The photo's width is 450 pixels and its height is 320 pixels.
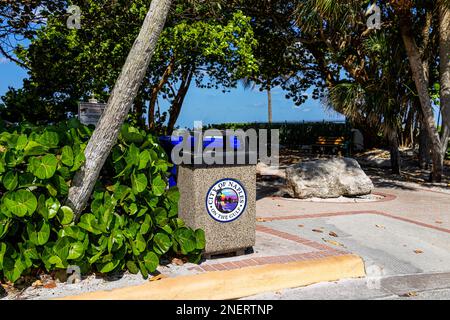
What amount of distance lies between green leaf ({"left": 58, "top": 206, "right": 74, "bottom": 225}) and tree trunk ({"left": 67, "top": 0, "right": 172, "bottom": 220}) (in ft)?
0.29

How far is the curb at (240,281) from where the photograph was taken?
4.17 meters

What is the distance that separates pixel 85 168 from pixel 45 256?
0.86m

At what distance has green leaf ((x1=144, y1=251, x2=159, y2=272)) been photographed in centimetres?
446

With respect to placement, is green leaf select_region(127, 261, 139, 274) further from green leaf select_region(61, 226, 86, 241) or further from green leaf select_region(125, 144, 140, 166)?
green leaf select_region(125, 144, 140, 166)

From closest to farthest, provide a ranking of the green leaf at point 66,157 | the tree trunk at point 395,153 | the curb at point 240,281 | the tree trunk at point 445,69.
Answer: the curb at point 240,281, the green leaf at point 66,157, the tree trunk at point 445,69, the tree trunk at point 395,153

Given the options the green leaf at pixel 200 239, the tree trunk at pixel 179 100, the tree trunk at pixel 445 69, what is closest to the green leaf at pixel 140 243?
the green leaf at pixel 200 239

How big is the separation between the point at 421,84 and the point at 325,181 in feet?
15.4

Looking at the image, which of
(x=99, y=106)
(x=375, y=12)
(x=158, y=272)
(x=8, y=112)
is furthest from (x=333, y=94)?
(x=158, y=272)

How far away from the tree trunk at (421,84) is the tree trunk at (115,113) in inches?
377

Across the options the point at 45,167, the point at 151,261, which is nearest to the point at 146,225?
the point at 151,261

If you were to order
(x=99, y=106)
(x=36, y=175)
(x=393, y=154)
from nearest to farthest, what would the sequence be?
(x=36, y=175), (x=99, y=106), (x=393, y=154)

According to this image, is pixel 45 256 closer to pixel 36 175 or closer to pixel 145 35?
pixel 36 175

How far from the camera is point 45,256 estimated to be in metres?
4.21

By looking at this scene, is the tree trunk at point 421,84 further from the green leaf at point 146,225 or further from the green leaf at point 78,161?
the green leaf at point 78,161
